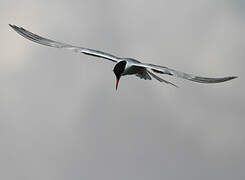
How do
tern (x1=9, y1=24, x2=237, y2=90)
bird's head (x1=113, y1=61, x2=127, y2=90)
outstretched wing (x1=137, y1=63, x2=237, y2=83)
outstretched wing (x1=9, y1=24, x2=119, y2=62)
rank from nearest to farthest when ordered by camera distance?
outstretched wing (x1=137, y1=63, x2=237, y2=83) → tern (x1=9, y1=24, x2=237, y2=90) → bird's head (x1=113, y1=61, x2=127, y2=90) → outstretched wing (x1=9, y1=24, x2=119, y2=62)

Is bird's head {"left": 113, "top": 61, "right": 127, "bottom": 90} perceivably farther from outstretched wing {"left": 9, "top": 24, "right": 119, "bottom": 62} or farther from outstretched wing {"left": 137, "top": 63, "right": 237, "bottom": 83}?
outstretched wing {"left": 137, "top": 63, "right": 237, "bottom": 83}

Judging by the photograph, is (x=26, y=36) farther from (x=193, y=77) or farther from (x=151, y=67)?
(x=193, y=77)

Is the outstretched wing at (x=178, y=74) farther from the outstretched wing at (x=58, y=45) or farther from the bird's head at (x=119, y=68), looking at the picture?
the outstretched wing at (x=58, y=45)

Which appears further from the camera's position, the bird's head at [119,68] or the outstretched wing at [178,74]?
the bird's head at [119,68]

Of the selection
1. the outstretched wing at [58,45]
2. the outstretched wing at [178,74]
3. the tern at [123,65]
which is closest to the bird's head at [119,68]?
the tern at [123,65]

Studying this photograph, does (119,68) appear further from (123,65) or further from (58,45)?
(58,45)

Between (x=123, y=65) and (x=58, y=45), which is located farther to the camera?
(x=58, y=45)

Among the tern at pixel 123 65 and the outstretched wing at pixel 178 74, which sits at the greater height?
the tern at pixel 123 65

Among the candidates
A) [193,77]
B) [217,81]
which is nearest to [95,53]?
[193,77]

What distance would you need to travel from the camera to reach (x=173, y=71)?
52.3m

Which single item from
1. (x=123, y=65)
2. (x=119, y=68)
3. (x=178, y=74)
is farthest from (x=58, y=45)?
(x=178, y=74)

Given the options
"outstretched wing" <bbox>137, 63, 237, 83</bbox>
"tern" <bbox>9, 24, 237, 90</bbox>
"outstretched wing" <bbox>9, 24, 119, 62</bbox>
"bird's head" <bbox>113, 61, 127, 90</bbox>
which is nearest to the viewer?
"outstretched wing" <bbox>137, 63, 237, 83</bbox>

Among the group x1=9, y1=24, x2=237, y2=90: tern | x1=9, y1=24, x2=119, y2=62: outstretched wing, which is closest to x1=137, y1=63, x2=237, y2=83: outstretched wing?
x1=9, y1=24, x2=237, y2=90: tern

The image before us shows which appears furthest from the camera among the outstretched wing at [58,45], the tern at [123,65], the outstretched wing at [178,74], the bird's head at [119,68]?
the outstretched wing at [58,45]
